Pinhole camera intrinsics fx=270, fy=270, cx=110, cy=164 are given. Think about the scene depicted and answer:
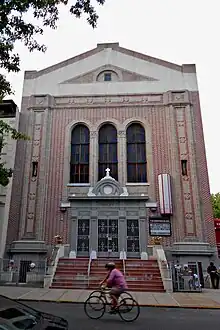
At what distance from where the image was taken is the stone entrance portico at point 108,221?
54.0 feet

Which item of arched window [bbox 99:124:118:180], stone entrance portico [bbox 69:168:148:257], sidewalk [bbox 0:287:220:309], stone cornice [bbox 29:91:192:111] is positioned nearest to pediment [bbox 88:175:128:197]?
stone entrance portico [bbox 69:168:148:257]

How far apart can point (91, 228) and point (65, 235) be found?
1659 mm

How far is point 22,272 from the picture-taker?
1590cm

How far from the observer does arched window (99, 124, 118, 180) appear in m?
18.6

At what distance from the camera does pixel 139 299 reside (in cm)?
1044

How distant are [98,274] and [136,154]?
331 inches

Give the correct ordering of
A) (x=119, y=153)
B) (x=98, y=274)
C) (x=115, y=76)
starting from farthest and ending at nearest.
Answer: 1. (x=115, y=76)
2. (x=119, y=153)
3. (x=98, y=274)

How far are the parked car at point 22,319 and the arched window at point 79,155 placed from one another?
14712 mm

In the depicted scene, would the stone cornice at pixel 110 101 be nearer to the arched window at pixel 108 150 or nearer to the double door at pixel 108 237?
the arched window at pixel 108 150

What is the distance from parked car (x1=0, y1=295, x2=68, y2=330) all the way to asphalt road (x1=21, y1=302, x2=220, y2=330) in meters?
3.25

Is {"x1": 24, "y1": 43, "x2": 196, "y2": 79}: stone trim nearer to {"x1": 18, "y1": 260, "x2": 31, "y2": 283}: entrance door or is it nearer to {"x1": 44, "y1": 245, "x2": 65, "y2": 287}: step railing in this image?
{"x1": 44, "y1": 245, "x2": 65, "y2": 287}: step railing

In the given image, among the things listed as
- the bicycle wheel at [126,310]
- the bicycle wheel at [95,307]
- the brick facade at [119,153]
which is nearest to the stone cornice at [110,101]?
the brick facade at [119,153]

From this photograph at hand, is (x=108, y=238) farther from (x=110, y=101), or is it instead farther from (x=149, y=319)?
(x=110, y=101)

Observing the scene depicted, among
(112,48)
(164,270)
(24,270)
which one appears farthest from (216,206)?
(24,270)
